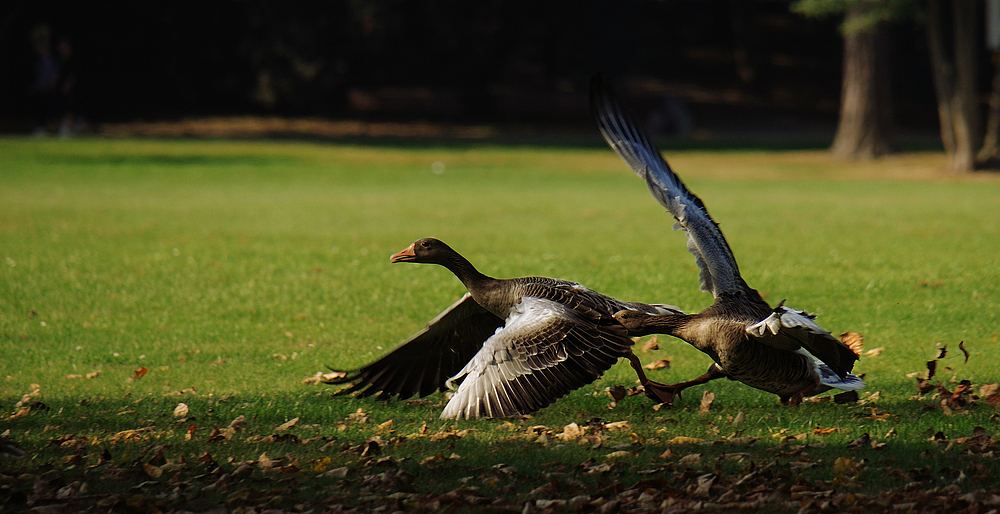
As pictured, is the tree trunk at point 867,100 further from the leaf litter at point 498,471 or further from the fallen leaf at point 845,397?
the leaf litter at point 498,471

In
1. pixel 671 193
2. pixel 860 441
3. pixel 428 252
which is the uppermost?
pixel 671 193

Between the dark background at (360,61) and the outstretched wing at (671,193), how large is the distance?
2552 centimetres

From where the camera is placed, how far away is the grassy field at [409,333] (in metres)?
4.55

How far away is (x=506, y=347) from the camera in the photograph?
16.3 ft

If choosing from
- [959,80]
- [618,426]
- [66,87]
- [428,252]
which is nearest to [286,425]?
[428,252]

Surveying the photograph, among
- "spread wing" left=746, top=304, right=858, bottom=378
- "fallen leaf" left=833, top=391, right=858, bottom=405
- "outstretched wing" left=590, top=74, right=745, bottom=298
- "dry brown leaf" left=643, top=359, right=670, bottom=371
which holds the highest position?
"outstretched wing" left=590, top=74, right=745, bottom=298

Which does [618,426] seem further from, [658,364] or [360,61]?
[360,61]

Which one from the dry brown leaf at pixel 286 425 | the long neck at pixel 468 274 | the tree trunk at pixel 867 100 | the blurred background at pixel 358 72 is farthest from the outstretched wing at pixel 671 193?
the blurred background at pixel 358 72

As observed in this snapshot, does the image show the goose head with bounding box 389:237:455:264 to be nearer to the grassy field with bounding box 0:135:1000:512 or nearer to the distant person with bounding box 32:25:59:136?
the grassy field with bounding box 0:135:1000:512

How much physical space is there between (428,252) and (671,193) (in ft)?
4.81

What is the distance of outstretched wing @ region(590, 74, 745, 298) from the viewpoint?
5.63m

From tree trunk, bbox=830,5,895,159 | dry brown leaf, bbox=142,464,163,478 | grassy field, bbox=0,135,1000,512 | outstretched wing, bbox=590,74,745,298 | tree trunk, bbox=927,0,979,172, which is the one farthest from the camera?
tree trunk, bbox=830,5,895,159

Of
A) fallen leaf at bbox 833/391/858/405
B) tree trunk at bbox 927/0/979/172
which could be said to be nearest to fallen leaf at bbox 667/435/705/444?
fallen leaf at bbox 833/391/858/405

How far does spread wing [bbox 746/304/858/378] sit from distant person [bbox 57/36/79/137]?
25.8 meters
